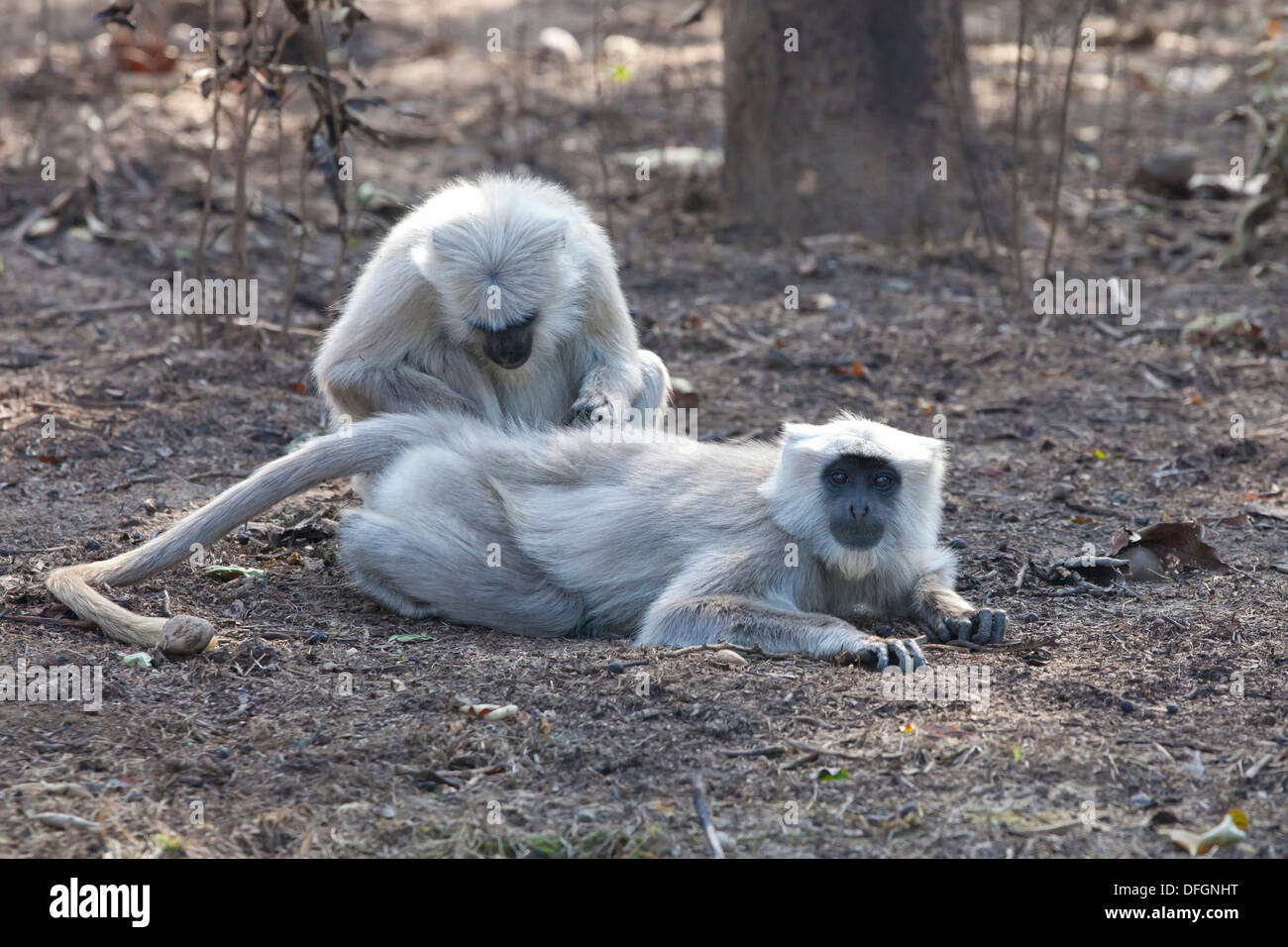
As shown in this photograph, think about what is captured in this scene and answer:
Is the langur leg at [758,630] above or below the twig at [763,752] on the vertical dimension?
above

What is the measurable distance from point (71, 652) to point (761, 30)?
690cm

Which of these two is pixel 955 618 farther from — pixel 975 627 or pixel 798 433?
pixel 798 433

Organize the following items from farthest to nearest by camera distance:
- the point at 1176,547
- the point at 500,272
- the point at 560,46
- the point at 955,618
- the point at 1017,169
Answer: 1. the point at 560,46
2. the point at 1017,169
3. the point at 500,272
4. the point at 1176,547
5. the point at 955,618

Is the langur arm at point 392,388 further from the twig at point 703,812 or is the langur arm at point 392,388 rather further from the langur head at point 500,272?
the twig at point 703,812

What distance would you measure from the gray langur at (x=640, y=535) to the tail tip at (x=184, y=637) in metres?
0.24

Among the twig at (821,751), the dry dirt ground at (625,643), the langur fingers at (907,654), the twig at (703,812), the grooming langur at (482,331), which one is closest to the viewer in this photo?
the twig at (703,812)

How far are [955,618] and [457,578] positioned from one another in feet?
5.52

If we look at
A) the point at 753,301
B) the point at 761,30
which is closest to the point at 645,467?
the point at 753,301

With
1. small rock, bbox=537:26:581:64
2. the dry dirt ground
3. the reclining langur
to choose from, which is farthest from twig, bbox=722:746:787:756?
small rock, bbox=537:26:581:64

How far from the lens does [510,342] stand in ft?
18.2

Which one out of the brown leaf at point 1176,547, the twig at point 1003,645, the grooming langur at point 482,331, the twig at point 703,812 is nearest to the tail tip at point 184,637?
the grooming langur at point 482,331

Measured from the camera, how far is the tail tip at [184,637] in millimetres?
4344

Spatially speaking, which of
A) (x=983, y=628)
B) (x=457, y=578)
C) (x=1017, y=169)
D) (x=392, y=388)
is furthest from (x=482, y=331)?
(x=1017, y=169)
